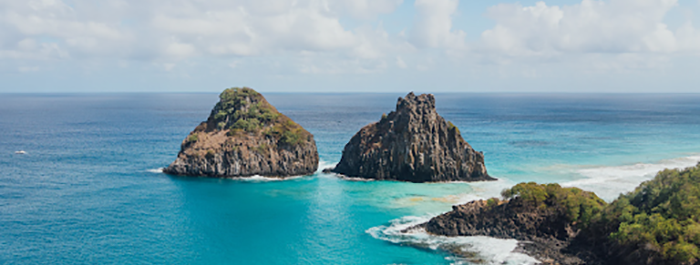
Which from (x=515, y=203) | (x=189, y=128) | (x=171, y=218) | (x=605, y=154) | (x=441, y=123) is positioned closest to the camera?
(x=515, y=203)

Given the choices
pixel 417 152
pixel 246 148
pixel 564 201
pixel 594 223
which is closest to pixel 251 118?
pixel 246 148

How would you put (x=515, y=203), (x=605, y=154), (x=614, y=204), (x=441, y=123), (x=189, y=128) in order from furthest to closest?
(x=189, y=128) → (x=605, y=154) → (x=441, y=123) → (x=515, y=203) → (x=614, y=204)

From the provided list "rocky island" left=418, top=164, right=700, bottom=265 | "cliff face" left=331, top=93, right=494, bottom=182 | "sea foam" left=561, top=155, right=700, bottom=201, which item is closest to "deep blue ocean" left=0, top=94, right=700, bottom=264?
"sea foam" left=561, top=155, right=700, bottom=201

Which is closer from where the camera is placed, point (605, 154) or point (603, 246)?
point (603, 246)

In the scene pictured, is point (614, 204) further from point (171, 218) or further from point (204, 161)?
point (204, 161)

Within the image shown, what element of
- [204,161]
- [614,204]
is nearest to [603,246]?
[614,204]

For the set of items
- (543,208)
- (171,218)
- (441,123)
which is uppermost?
(441,123)

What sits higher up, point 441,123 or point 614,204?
point 441,123
